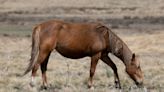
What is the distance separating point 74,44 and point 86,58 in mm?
10031

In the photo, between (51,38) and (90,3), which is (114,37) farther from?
(90,3)

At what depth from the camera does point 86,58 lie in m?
23.3

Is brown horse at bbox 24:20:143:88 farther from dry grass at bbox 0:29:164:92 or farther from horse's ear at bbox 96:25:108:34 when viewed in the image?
dry grass at bbox 0:29:164:92

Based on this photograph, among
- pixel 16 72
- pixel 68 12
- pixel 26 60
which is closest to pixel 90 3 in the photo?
pixel 68 12

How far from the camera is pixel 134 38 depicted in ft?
103

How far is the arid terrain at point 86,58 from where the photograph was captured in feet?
46.0

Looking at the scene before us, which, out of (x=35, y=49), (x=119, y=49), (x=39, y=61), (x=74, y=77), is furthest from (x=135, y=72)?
(x=74, y=77)

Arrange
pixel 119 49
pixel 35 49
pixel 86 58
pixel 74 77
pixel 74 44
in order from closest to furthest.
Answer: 1. pixel 35 49
2. pixel 74 44
3. pixel 119 49
4. pixel 74 77
5. pixel 86 58

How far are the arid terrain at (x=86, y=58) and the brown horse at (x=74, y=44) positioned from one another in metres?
0.56

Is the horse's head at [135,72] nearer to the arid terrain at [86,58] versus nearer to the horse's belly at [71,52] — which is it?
the arid terrain at [86,58]

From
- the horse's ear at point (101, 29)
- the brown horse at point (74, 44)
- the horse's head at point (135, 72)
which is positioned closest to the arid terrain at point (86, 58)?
the horse's head at point (135, 72)

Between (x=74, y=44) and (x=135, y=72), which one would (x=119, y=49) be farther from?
(x=74, y=44)

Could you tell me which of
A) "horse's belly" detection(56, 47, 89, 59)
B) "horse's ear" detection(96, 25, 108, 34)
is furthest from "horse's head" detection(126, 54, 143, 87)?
"horse's belly" detection(56, 47, 89, 59)

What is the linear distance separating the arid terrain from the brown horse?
22.0 inches
